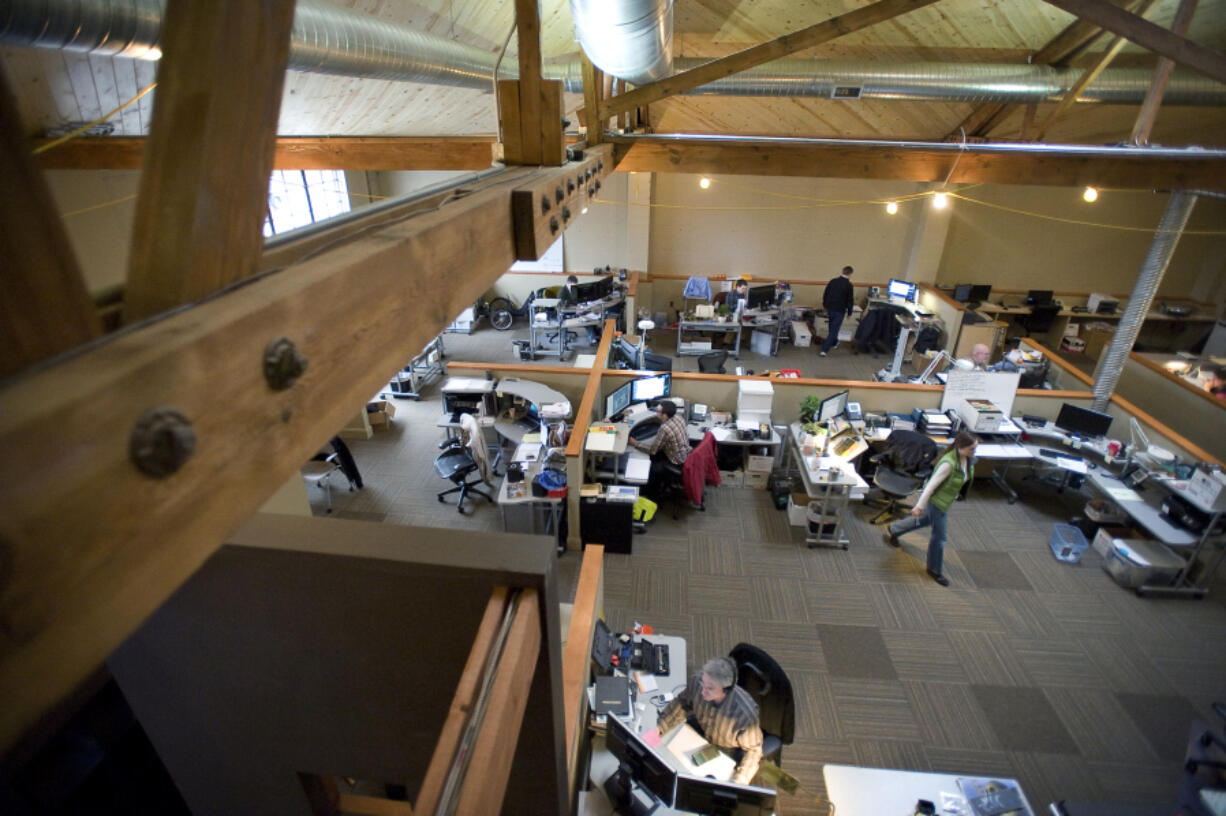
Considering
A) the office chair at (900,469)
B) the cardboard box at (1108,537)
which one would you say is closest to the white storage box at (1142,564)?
the cardboard box at (1108,537)

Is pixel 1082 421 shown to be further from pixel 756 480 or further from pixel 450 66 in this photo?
pixel 450 66

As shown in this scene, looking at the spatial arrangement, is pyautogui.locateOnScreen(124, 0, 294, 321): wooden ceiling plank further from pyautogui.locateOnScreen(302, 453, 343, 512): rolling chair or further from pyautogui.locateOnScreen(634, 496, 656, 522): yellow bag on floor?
pyautogui.locateOnScreen(302, 453, 343, 512): rolling chair

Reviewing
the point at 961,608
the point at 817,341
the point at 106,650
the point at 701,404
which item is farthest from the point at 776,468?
the point at 106,650

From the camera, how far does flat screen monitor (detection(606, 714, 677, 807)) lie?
236 cm

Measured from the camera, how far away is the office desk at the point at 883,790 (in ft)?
8.62

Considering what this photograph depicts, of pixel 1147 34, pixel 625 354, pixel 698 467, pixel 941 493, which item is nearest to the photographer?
pixel 1147 34

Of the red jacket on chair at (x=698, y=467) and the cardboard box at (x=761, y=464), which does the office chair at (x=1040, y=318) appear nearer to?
the cardboard box at (x=761, y=464)

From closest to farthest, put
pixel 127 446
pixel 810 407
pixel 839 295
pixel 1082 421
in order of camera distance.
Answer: pixel 127 446, pixel 1082 421, pixel 810 407, pixel 839 295

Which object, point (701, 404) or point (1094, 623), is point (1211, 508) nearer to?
point (1094, 623)

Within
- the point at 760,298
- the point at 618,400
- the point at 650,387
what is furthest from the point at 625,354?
the point at 760,298

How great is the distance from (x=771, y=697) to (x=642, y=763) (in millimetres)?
914

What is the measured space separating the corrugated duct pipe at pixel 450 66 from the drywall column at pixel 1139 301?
117 cm

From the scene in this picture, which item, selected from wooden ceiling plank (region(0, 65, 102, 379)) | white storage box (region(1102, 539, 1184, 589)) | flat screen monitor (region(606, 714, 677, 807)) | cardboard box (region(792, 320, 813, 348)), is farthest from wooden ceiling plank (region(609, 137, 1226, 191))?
wooden ceiling plank (region(0, 65, 102, 379))

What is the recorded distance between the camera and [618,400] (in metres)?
5.45
